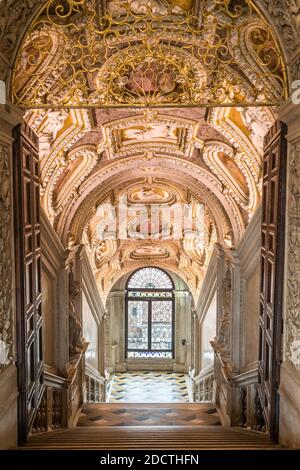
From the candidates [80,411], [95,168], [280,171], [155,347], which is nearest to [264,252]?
[280,171]

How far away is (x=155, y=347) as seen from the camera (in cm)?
2242

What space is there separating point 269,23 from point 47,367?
6.89m

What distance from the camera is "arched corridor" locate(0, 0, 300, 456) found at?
4.89 metres

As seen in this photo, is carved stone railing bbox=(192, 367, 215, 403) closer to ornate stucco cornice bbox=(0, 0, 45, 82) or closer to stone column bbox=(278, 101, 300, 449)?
stone column bbox=(278, 101, 300, 449)

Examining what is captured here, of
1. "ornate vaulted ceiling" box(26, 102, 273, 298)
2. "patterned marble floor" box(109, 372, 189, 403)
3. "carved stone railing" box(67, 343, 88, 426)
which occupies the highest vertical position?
"ornate vaulted ceiling" box(26, 102, 273, 298)

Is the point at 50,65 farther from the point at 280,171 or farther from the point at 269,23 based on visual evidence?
the point at 280,171

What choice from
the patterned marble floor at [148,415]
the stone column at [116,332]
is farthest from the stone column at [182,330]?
the patterned marble floor at [148,415]

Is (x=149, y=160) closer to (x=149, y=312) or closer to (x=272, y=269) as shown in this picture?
(x=272, y=269)

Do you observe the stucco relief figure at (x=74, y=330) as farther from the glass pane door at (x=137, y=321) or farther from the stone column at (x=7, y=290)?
the glass pane door at (x=137, y=321)

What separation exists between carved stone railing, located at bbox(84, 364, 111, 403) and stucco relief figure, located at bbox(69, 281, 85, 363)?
206cm

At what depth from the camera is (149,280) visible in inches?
886

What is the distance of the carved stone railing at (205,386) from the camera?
12744mm

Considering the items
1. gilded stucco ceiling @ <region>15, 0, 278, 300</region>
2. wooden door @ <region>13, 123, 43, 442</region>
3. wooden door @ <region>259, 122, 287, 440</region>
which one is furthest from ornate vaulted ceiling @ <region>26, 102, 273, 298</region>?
wooden door @ <region>259, 122, 287, 440</region>

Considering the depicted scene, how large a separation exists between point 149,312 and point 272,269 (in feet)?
57.7
